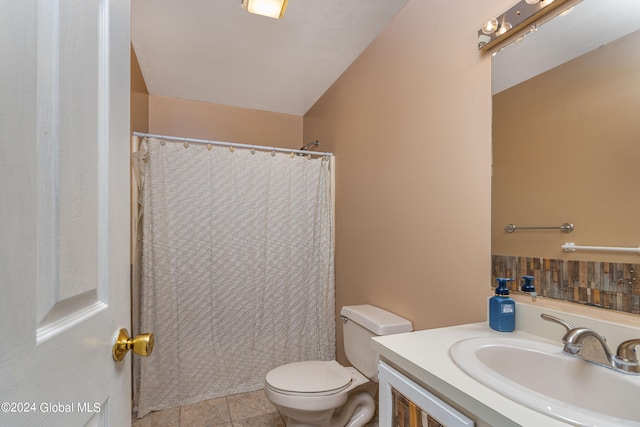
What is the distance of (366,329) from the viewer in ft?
5.41

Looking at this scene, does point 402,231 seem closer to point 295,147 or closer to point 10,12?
point 10,12

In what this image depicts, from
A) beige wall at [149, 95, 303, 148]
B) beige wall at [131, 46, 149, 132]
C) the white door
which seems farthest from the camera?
beige wall at [149, 95, 303, 148]

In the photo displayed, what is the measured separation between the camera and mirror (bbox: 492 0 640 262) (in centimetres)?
82

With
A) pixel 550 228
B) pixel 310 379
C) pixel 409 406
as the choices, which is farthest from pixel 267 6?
pixel 310 379

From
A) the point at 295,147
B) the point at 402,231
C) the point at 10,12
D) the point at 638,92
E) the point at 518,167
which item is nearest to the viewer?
the point at 10,12

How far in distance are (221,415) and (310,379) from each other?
0.81m

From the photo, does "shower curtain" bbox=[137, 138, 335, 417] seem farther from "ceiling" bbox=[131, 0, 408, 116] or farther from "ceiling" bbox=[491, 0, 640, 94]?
"ceiling" bbox=[491, 0, 640, 94]

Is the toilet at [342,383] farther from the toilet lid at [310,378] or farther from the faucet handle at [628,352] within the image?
the faucet handle at [628,352]

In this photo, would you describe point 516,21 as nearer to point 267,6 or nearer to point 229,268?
point 267,6

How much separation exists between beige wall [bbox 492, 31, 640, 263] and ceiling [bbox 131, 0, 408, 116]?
1.04 metres

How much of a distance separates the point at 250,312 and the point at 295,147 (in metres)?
1.72

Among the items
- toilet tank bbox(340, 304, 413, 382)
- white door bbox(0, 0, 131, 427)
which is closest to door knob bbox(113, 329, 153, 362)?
white door bbox(0, 0, 131, 427)

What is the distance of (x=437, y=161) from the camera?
142 cm

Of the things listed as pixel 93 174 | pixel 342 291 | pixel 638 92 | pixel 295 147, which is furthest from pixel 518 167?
pixel 295 147
